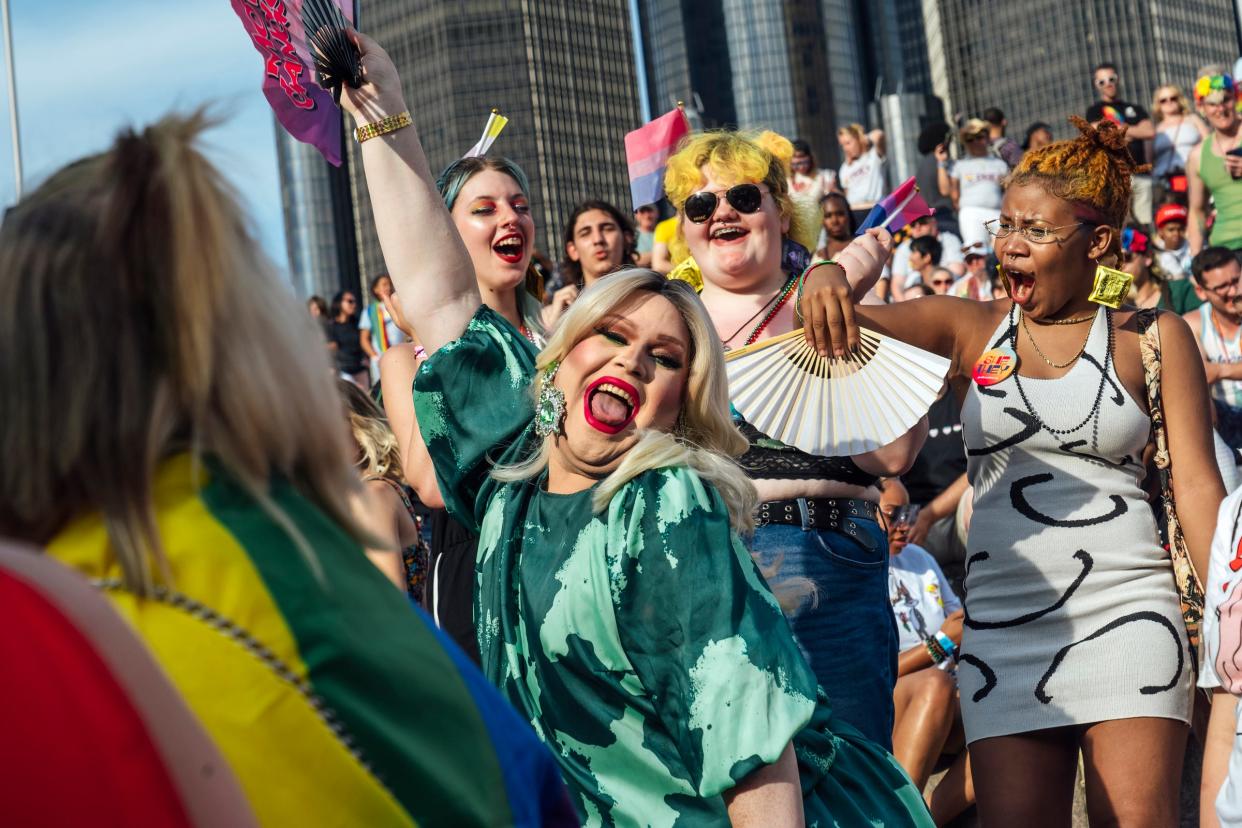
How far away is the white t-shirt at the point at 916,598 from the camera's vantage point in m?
6.13

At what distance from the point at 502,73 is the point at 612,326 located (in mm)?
120247

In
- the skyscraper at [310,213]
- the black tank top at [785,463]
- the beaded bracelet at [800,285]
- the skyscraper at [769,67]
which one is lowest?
the black tank top at [785,463]

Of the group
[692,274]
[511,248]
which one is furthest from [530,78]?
[692,274]

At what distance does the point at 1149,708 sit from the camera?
3.70 m

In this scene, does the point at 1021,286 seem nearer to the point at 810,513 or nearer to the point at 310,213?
the point at 810,513

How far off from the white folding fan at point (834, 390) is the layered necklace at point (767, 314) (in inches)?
9.5

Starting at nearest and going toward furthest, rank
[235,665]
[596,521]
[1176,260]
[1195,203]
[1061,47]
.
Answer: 1. [235,665]
2. [596,521]
3. [1195,203]
4. [1176,260]
5. [1061,47]

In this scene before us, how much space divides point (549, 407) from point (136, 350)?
1.38 meters

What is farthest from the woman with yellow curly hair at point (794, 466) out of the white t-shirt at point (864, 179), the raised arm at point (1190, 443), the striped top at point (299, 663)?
the white t-shirt at point (864, 179)

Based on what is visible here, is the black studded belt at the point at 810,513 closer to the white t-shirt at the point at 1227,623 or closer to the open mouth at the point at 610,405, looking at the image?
the white t-shirt at the point at 1227,623

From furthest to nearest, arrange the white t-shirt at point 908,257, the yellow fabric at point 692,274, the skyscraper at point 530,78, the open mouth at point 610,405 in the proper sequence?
the skyscraper at point 530,78 < the white t-shirt at point 908,257 < the yellow fabric at point 692,274 < the open mouth at point 610,405

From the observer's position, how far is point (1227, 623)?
3076mm

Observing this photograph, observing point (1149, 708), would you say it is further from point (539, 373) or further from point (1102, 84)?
point (1102, 84)

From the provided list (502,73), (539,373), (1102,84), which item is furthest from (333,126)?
(502,73)
